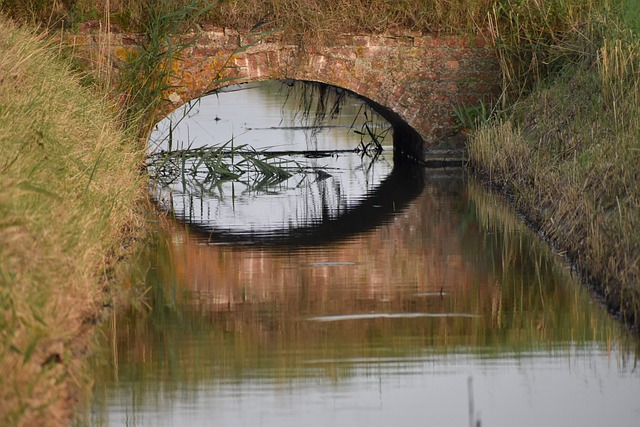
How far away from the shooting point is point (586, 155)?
9.70 metres

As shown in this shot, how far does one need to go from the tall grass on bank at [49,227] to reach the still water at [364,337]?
0.88 ft

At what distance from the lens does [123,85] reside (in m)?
13.0

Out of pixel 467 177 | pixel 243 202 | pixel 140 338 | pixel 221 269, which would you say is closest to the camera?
pixel 140 338

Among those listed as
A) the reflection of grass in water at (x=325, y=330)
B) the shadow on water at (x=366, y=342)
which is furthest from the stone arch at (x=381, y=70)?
the reflection of grass in water at (x=325, y=330)

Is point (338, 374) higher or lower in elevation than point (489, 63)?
lower

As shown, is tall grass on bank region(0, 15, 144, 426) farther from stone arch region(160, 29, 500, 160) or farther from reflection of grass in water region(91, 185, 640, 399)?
stone arch region(160, 29, 500, 160)

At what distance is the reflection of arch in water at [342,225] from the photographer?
9641 millimetres

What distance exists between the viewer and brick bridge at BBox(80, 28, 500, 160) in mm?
13648

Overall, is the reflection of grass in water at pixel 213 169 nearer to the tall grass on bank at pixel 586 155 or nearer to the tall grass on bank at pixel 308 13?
the tall grass on bank at pixel 308 13

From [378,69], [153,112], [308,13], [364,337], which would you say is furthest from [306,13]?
[364,337]

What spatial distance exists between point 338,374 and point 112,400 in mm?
1001

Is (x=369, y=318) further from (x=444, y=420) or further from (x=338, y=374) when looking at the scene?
(x=444, y=420)

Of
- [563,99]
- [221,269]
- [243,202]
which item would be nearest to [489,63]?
[563,99]

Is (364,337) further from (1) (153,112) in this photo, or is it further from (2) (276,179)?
(2) (276,179)
